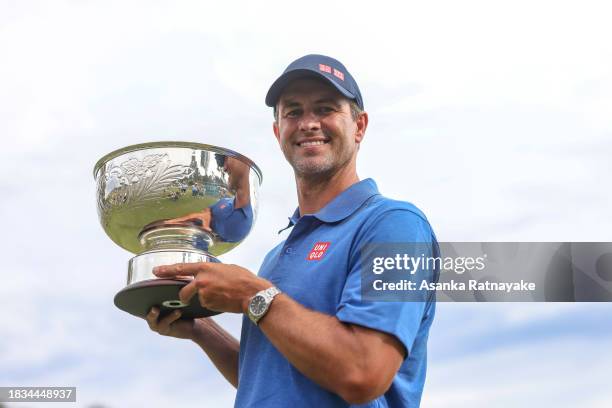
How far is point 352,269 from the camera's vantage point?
8.77ft

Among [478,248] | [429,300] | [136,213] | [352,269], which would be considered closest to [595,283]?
[478,248]

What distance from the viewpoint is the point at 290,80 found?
10.5ft

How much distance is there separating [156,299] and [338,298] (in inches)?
33.0

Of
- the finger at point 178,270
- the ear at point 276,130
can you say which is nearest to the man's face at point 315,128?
the ear at point 276,130

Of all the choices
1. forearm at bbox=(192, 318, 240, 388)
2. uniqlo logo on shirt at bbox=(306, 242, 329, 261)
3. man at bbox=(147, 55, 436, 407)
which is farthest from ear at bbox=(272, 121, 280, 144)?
forearm at bbox=(192, 318, 240, 388)

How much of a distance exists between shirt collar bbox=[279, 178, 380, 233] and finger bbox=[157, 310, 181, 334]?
0.76 m

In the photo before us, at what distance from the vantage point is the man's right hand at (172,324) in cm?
329

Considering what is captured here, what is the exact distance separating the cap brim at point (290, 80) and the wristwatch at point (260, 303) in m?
0.95

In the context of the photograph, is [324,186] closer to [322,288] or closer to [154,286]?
[322,288]

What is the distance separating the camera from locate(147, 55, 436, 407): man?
8.09 feet

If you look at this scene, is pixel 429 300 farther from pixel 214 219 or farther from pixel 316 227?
pixel 214 219

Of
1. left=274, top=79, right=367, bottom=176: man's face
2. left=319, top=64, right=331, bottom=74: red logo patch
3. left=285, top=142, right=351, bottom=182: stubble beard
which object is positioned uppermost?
left=319, top=64, right=331, bottom=74: red logo patch

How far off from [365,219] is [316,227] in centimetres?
27

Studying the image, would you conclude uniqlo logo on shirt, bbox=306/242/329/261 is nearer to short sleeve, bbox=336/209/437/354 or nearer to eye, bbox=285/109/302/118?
short sleeve, bbox=336/209/437/354
